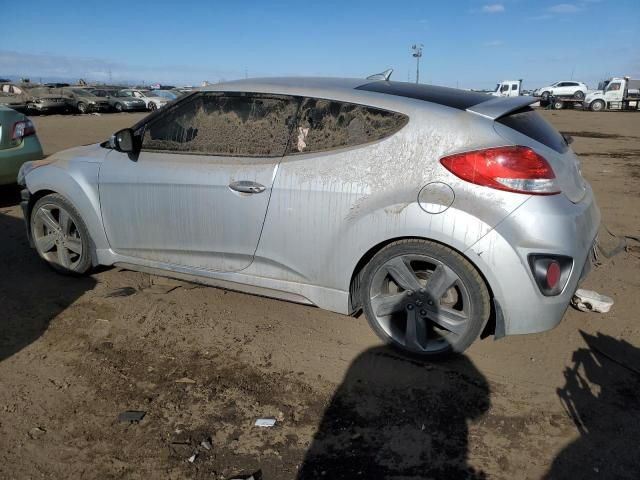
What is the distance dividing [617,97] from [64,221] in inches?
1723

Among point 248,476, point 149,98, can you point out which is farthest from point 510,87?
point 248,476

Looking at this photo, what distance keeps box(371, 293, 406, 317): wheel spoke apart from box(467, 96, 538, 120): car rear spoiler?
1.18 metres

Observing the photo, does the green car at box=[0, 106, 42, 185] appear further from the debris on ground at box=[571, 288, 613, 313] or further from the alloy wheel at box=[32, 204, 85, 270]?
the debris on ground at box=[571, 288, 613, 313]

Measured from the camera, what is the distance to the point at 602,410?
108 inches

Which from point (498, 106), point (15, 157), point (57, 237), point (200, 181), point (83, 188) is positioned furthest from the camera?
point (15, 157)

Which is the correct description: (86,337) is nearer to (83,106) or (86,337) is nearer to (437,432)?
(437,432)

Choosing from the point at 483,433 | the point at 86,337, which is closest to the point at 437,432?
the point at 483,433

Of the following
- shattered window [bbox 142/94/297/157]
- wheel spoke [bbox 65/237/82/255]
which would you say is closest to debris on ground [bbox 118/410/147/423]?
shattered window [bbox 142/94/297/157]

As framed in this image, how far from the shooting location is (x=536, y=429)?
262 centimetres

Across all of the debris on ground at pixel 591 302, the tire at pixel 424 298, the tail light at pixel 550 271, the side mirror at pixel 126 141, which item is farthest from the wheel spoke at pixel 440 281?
the side mirror at pixel 126 141

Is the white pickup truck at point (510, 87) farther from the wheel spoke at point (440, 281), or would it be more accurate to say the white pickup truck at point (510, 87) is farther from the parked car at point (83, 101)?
the wheel spoke at point (440, 281)

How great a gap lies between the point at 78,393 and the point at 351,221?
186cm

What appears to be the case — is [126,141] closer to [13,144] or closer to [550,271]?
[550,271]

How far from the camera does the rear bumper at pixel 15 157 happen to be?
21.6ft
